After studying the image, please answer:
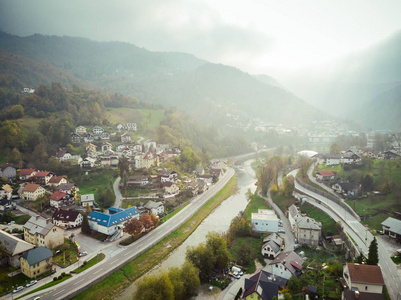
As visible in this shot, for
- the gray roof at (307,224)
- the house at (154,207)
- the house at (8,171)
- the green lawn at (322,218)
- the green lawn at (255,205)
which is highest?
the house at (8,171)

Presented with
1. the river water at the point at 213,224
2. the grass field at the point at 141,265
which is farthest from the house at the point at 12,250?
the river water at the point at 213,224

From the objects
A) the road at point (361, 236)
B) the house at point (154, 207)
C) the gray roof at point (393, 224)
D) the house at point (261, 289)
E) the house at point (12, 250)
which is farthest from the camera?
the house at point (154, 207)

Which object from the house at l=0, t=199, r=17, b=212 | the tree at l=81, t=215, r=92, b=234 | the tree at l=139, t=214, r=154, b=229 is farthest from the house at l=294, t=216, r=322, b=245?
the house at l=0, t=199, r=17, b=212

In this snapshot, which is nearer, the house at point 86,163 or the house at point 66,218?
the house at point 66,218

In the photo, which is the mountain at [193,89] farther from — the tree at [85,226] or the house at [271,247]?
the house at [271,247]

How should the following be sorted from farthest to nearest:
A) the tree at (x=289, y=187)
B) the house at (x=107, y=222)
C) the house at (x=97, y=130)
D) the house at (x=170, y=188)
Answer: the house at (x=97, y=130) < the house at (x=170, y=188) < the tree at (x=289, y=187) < the house at (x=107, y=222)

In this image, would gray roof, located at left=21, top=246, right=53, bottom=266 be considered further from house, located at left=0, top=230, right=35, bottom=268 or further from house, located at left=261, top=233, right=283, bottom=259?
house, located at left=261, top=233, right=283, bottom=259

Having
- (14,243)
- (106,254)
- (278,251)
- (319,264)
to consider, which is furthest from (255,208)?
(14,243)
